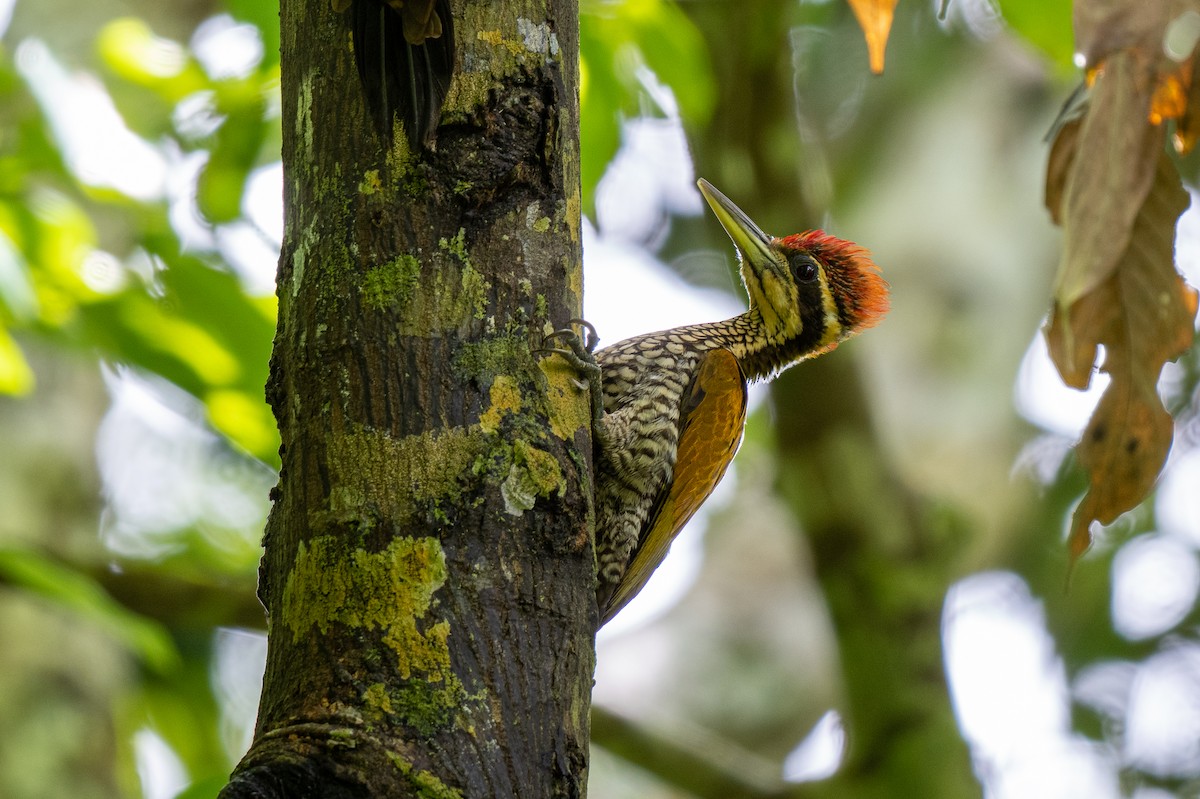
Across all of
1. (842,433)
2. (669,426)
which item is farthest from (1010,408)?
(669,426)

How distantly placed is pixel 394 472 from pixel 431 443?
7 cm

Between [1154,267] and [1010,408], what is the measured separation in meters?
7.28

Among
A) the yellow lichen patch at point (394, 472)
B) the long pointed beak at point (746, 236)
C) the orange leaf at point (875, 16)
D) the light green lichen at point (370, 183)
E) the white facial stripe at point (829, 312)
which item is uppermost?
the long pointed beak at point (746, 236)

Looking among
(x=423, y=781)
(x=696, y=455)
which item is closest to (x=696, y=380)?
(x=696, y=455)

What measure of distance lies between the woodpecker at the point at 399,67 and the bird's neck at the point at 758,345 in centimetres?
203

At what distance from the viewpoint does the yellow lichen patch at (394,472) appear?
5.61 feet

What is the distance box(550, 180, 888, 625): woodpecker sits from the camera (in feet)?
10.1

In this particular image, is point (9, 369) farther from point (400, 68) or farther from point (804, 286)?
point (804, 286)

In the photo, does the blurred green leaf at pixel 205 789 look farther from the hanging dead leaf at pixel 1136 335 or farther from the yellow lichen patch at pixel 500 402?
the hanging dead leaf at pixel 1136 335

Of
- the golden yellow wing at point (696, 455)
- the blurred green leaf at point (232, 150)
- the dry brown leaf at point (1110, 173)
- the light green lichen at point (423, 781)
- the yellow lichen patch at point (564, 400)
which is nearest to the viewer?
the dry brown leaf at point (1110, 173)

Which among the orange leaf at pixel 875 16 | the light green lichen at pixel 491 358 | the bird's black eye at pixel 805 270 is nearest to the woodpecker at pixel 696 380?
the bird's black eye at pixel 805 270

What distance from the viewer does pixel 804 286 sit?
3895 mm

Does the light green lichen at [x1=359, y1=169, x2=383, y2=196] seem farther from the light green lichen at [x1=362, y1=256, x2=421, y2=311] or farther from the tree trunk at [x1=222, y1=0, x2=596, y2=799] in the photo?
the light green lichen at [x1=362, y1=256, x2=421, y2=311]

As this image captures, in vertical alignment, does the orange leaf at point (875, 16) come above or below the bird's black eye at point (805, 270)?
below
